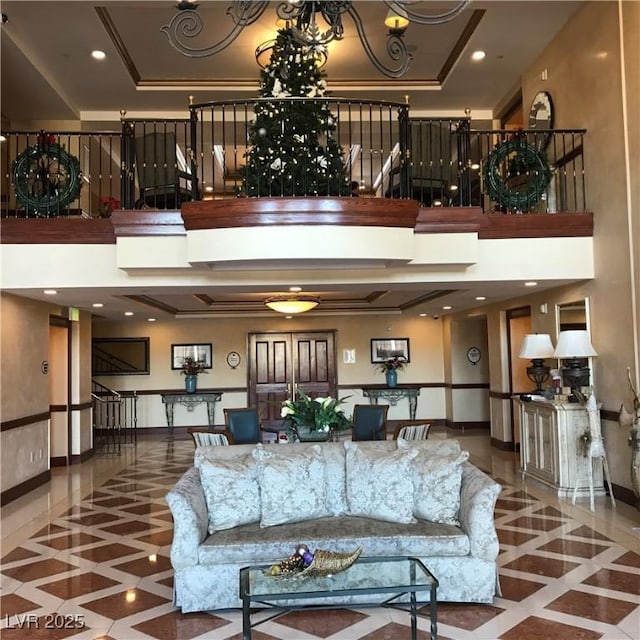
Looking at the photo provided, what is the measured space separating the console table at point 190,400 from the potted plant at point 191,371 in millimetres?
147

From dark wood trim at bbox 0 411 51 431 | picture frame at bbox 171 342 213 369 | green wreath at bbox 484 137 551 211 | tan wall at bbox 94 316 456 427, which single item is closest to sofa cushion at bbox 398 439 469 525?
green wreath at bbox 484 137 551 211

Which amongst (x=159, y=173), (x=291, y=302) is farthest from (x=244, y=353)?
(x=159, y=173)

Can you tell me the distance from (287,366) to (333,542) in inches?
362

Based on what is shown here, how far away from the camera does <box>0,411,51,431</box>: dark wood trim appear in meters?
6.72

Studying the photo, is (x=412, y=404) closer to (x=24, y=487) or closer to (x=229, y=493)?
(x=24, y=487)

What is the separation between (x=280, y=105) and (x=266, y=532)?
3862 mm

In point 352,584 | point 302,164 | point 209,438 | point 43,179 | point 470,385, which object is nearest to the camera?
point 352,584

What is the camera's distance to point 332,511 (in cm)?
413

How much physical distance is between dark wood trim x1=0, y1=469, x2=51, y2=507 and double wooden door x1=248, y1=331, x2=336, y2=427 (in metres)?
5.29

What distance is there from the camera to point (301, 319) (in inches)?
508

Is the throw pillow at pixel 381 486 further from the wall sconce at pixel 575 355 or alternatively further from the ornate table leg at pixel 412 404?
the ornate table leg at pixel 412 404

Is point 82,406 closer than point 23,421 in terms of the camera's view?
No

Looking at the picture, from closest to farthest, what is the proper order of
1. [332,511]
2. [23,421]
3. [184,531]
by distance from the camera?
[184,531]
[332,511]
[23,421]

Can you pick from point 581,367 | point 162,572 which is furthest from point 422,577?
point 581,367
